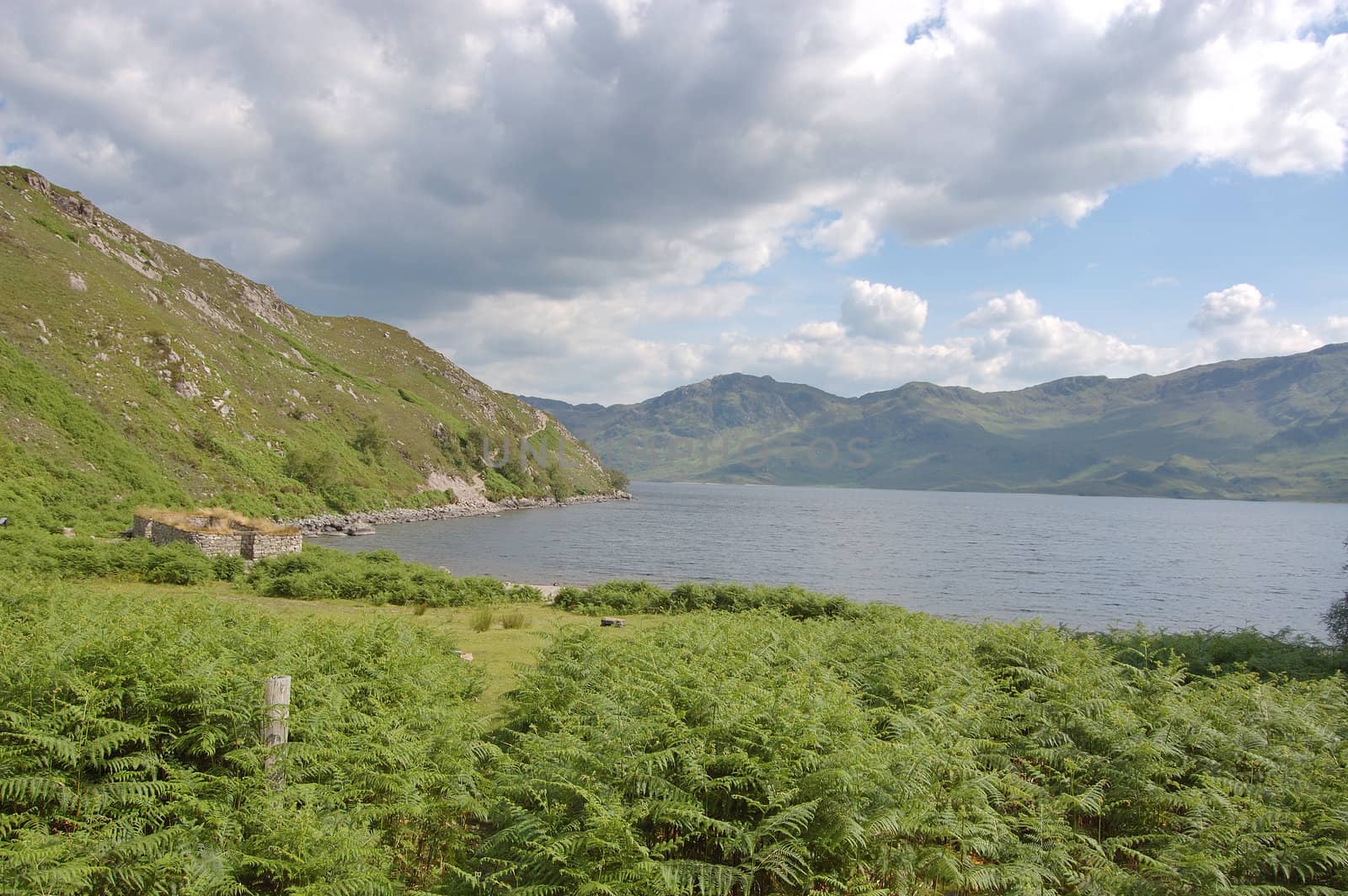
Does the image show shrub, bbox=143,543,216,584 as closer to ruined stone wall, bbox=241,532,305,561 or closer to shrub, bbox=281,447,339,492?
ruined stone wall, bbox=241,532,305,561

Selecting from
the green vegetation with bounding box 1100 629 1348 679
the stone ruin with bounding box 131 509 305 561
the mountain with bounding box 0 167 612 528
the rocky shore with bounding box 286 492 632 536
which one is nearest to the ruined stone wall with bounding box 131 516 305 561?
the stone ruin with bounding box 131 509 305 561

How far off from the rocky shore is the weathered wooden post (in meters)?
48.0

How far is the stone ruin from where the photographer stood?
107ft

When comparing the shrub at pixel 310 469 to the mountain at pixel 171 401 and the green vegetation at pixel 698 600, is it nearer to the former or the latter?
the mountain at pixel 171 401

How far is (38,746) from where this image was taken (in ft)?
21.4

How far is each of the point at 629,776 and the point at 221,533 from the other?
3387cm

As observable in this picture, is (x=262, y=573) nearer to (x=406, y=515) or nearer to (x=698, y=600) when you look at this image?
(x=698, y=600)

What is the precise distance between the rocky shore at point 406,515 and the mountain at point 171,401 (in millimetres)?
2524

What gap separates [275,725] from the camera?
24.1ft

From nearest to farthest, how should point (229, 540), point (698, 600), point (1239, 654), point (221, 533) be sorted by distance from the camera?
point (1239, 654)
point (698, 600)
point (229, 540)
point (221, 533)

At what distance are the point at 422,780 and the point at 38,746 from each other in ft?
11.3

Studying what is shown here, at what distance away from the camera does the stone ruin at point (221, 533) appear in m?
32.6

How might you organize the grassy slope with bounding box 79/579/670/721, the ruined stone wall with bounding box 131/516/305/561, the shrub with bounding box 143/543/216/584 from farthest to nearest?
1. the ruined stone wall with bounding box 131/516/305/561
2. the shrub with bounding box 143/543/216/584
3. the grassy slope with bounding box 79/579/670/721

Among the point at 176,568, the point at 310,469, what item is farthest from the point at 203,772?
the point at 310,469
